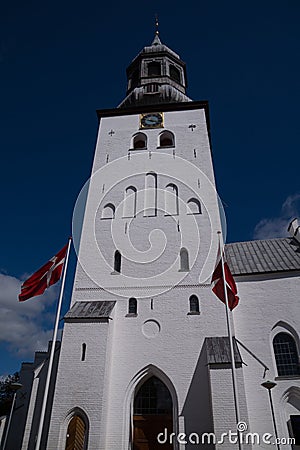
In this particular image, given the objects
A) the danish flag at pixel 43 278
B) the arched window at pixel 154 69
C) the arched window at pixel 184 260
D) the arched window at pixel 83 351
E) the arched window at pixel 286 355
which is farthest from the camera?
the arched window at pixel 154 69

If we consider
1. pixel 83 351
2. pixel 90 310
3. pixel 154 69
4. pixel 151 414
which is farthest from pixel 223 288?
pixel 154 69

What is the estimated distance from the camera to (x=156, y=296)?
51.0ft

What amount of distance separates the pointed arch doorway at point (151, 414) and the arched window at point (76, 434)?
7.23ft

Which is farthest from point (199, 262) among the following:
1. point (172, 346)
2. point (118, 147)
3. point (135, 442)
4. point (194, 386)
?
point (118, 147)

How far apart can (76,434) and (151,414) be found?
10.2 ft

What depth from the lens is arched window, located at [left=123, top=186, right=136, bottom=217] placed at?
18.6 metres

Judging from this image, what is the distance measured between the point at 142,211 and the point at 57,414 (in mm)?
10391

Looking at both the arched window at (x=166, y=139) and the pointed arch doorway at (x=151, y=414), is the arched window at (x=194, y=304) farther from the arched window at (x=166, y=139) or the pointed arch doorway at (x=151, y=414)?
the arched window at (x=166, y=139)

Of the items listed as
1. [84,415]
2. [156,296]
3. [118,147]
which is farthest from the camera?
[118,147]

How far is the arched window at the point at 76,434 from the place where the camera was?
11.9 meters

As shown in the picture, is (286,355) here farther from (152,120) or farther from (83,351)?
(152,120)

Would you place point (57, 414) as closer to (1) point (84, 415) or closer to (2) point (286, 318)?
(1) point (84, 415)

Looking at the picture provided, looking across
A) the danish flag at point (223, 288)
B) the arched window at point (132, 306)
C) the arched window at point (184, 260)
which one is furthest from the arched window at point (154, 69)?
the danish flag at point (223, 288)

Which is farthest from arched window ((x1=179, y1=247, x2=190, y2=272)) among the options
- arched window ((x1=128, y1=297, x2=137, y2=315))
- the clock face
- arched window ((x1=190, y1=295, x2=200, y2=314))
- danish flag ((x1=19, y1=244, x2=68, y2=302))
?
the clock face
